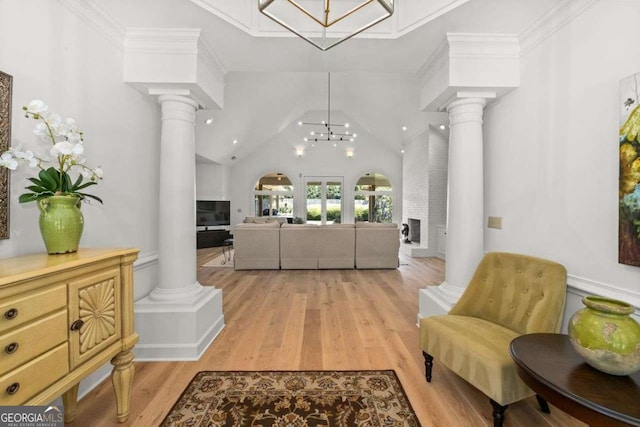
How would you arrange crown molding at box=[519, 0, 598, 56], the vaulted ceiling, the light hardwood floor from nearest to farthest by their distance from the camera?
the light hardwood floor
crown molding at box=[519, 0, 598, 56]
the vaulted ceiling

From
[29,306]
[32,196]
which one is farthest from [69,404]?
[32,196]

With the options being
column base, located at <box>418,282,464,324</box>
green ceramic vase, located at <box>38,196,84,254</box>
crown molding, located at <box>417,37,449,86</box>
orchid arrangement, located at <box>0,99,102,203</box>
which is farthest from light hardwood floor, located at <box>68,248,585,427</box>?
crown molding, located at <box>417,37,449,86</box>

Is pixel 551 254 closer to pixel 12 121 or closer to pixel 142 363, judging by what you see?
pixel 142 363

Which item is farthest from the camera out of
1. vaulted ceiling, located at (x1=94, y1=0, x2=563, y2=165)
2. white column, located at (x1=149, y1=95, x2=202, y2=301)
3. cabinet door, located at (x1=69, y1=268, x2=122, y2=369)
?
white column, located at (x1=149, y1=95, x2=202, y2=301)

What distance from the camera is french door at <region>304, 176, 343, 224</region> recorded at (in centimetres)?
1028

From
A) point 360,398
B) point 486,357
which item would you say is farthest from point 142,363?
point 486,357

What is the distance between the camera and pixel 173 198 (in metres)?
2.36

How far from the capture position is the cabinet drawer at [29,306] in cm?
96

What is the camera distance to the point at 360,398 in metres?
1.79

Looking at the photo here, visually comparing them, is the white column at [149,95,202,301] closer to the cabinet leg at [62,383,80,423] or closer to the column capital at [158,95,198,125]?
the column capital at [158,95,198,125]

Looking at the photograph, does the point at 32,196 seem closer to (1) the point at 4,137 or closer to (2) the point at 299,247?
(1) the point at 4,137

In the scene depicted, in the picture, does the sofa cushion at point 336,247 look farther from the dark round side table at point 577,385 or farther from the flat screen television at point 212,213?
the flat screen television at point 212,213

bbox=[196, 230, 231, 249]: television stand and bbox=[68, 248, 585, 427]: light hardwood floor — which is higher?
bbox=[196, 230, 231, 249]: television stand

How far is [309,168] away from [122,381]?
9003 millimetres
